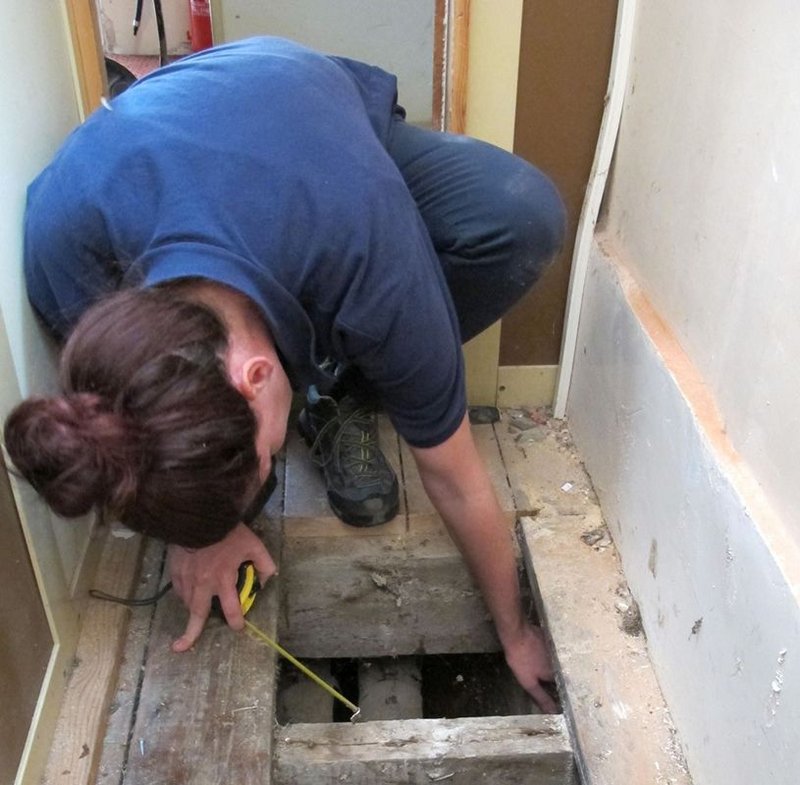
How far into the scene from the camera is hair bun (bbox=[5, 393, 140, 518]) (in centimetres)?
72

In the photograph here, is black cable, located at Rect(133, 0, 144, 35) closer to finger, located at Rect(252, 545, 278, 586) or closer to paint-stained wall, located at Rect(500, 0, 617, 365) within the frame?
paint-stained wall, located at Rect(500, 0, 617, 365)

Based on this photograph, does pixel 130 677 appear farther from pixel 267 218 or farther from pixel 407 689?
pixel 267 218

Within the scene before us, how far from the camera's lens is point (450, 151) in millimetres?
1262

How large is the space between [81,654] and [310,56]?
0.84 meters

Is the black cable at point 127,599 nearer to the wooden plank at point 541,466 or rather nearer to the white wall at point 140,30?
the wooden plank at point 541,466

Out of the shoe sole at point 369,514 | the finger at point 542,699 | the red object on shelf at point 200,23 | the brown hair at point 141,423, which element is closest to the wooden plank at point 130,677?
the shoe sole at point 369,514

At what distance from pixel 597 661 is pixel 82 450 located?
0.78m

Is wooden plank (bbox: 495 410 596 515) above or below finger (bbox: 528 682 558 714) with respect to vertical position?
above

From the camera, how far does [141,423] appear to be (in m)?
0.73

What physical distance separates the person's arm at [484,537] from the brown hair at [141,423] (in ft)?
1.16

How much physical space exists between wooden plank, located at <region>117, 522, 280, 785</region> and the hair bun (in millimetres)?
467

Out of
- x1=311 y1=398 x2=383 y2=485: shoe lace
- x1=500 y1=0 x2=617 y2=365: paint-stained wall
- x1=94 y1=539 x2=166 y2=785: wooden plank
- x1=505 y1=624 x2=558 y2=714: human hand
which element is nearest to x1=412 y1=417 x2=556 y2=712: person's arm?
x1=505 y1=624 x2=558 y2=714: human hand

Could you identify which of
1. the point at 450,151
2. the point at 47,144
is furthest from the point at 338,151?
the point at 47,144

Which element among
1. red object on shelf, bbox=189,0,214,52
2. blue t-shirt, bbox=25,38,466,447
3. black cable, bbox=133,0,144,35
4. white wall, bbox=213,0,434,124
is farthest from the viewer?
black cable, bbox=133,0,144,35
